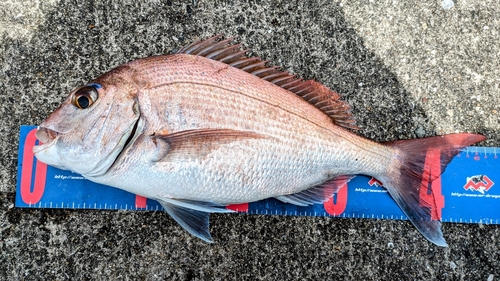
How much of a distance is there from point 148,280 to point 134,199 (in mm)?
445

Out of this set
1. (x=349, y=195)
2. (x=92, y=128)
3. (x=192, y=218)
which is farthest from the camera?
(x=349, y=195)

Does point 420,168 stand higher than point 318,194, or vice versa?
point 420,168

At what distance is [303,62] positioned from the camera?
7.06 ft

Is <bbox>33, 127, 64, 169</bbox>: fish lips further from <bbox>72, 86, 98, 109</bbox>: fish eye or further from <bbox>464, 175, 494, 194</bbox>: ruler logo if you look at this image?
<bbox>464, 175, 494, 194</bbox>: ruler logo

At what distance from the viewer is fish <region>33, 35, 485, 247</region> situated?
1.61 m

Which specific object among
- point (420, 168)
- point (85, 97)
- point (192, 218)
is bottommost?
point (192, 218)

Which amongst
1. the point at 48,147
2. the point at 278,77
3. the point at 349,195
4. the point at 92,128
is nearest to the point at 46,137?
the point at 48,147

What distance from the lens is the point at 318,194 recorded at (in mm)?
1930

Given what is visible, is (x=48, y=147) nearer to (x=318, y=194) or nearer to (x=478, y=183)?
(x=318, y=194)

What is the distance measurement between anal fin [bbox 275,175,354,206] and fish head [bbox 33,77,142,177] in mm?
867

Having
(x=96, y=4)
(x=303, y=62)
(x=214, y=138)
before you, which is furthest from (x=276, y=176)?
(x=96, y=4)

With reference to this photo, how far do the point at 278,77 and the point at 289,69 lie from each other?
0.98ft

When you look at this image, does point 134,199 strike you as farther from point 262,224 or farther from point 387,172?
point 387,172

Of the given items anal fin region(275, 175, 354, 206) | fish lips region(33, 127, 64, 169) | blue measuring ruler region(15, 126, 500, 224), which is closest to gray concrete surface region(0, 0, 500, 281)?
blue measuring ruler region(15, 126, 500, 224)
